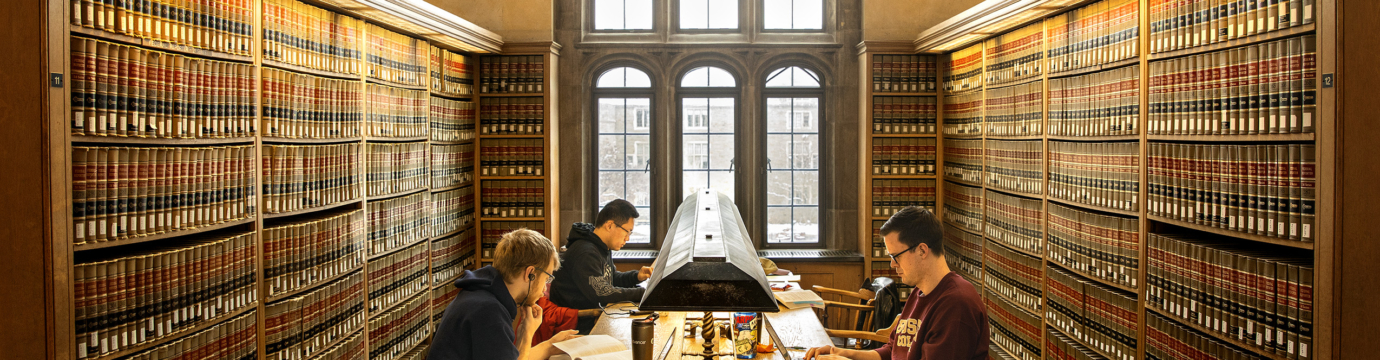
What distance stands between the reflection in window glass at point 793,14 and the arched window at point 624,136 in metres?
1.18

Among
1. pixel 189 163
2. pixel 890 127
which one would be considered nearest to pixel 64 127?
pixel 189 163

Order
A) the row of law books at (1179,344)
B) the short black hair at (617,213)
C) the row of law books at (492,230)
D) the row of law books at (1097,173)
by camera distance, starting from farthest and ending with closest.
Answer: the row of law books at (492,230) < the short black hair at (617,213) < the row of law books at (1097,173) < the row of law books at (1179,344)

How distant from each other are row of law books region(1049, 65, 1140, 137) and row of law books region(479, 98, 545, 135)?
367 centimetres

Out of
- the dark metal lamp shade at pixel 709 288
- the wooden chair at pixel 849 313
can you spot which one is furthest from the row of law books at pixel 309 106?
the wooden chair at pixel 849 313

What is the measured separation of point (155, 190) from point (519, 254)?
1462 mm

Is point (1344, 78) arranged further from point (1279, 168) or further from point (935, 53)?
point (935, 53)

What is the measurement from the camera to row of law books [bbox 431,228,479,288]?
17.5 feet

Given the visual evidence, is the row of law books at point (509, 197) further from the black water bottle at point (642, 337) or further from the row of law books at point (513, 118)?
the black water bottle at point (642, 337)

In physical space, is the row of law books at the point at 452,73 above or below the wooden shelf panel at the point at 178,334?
above

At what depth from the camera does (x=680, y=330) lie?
3377 mm

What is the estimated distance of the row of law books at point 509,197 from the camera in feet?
19.8

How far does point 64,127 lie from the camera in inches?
92.8

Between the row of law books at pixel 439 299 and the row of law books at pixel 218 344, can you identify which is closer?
the row of law books at pixel 218 344

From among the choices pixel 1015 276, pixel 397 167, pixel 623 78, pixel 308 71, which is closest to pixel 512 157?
pixel 623 78
